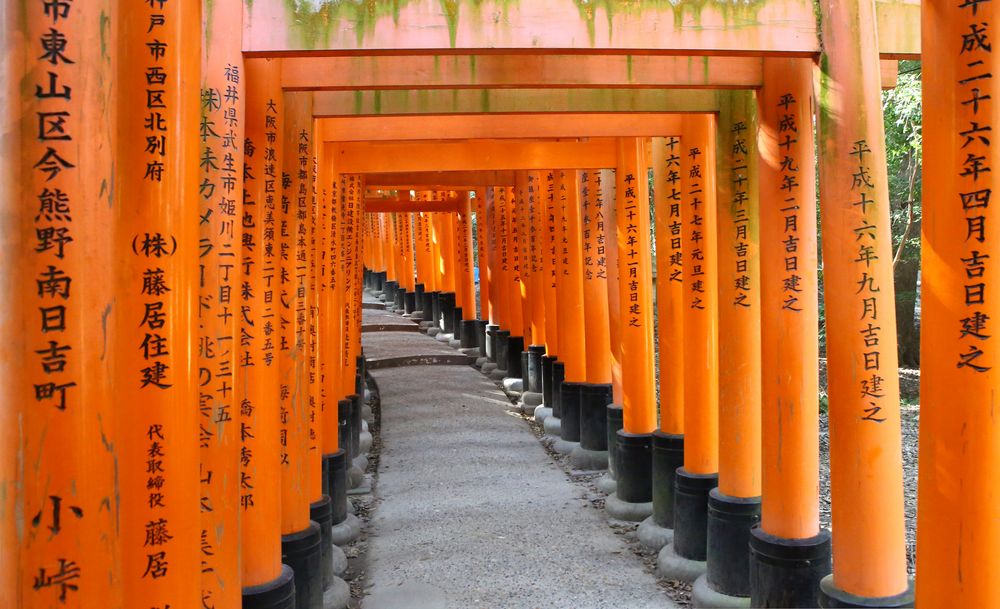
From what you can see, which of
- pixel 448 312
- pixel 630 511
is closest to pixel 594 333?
pixel 630 511

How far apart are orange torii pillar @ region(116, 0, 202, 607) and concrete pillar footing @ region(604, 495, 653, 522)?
5.45 meters

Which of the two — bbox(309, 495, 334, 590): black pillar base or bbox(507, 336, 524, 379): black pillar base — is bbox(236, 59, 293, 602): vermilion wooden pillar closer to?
bbox(309, 495, 334, 590): black pillar base

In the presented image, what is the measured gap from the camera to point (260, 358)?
4285 mm

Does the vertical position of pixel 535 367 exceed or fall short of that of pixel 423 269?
it falls short

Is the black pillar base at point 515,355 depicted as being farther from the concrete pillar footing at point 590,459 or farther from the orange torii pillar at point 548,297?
the concrete pillar footing at point 590,459

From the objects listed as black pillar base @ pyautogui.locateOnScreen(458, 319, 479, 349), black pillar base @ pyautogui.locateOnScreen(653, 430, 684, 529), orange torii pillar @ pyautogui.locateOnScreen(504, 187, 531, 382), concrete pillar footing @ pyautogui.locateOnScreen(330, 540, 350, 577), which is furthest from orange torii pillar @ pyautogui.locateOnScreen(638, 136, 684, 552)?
black pillar base @ pyautogui.locateOnScreen(458, 319, 479, 349)

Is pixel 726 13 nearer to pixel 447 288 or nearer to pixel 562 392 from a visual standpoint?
pixel 562 392

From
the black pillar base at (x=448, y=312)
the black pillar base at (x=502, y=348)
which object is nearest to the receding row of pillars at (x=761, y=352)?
the black pillar base at (x=502, y=348)

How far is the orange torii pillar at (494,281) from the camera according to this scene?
1529cm

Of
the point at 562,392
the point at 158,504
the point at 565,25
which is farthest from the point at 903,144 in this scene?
the point at 158,504

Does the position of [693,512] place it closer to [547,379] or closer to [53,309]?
[53,309]

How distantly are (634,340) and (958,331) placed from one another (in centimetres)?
494

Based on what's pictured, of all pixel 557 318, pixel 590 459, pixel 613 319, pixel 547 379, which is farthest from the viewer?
Result: pixel 547 379

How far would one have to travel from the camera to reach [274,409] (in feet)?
14.4
